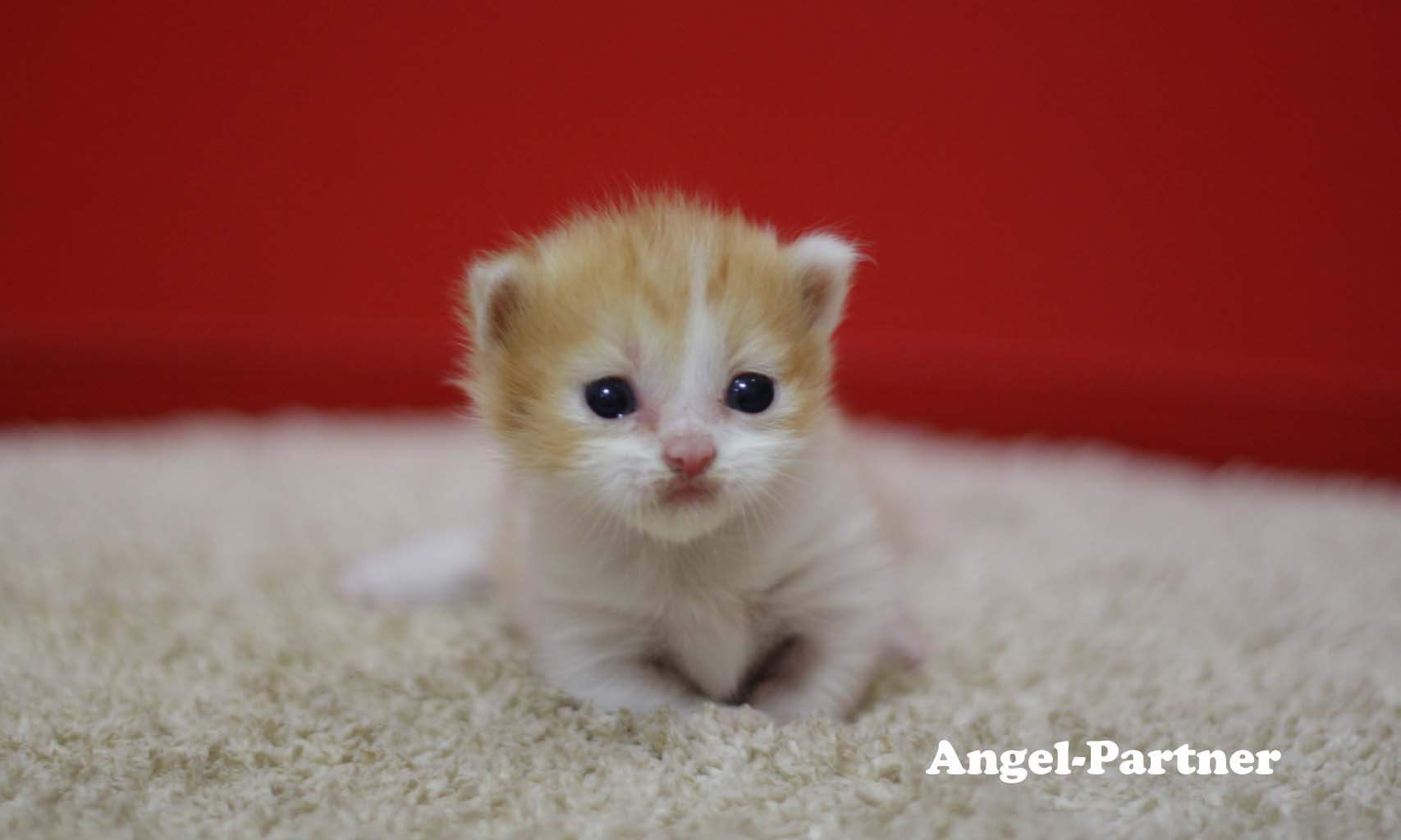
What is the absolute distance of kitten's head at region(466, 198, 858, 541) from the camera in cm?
129

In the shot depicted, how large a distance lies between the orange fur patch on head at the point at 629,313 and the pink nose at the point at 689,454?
9cm

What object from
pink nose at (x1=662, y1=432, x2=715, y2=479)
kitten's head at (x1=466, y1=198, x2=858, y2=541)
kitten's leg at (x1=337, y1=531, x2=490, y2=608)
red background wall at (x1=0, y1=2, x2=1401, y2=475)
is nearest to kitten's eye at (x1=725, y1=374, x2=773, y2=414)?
kitten's head at (x1=466, y1=198, x2=858, y2=541)

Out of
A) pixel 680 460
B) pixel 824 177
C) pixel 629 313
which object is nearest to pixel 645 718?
pixel 680 460

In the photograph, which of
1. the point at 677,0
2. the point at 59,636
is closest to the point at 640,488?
the point at 59,636

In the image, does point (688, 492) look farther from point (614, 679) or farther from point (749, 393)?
A: point (614, 679)

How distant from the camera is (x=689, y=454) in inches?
48.8

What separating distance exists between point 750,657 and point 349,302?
2052mm

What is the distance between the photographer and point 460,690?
4.98ft

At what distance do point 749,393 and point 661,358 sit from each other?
122 millimetres

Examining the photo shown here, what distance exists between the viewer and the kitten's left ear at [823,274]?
1465 mm

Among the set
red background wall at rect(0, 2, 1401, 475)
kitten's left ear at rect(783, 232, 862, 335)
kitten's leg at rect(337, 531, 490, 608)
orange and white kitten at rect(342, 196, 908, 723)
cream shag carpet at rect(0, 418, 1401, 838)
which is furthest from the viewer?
red background wall at rect(0, 2, 1401, 475)

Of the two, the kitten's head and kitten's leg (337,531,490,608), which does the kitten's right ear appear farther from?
kitten's leg (337,531,490,608)

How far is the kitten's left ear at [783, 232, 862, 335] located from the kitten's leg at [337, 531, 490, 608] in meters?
0.87

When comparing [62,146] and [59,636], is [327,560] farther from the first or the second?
[62,146]
